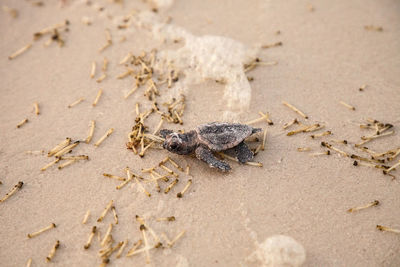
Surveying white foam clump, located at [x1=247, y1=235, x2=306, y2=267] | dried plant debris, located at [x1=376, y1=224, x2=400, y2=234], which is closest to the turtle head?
white foam clump, located at [x1=247, y1=235, x2=306, y2=267]

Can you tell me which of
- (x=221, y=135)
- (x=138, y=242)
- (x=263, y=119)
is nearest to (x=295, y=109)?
(x=263, y=119)

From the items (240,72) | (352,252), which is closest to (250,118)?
(240,72)

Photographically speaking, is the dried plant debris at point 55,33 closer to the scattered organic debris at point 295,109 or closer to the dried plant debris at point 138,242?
the dried plant debris at point 138,242

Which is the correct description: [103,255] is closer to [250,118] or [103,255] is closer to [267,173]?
[267,173]

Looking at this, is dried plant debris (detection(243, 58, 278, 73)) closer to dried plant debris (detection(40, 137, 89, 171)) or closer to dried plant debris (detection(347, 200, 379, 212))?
dried plant debris (detection(347, 200, 379, 212))

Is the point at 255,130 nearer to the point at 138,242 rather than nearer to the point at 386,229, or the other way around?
the point at 386,229

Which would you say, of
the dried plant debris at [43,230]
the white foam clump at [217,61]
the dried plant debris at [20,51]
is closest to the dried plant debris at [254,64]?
the white foam clump at [217,61]
